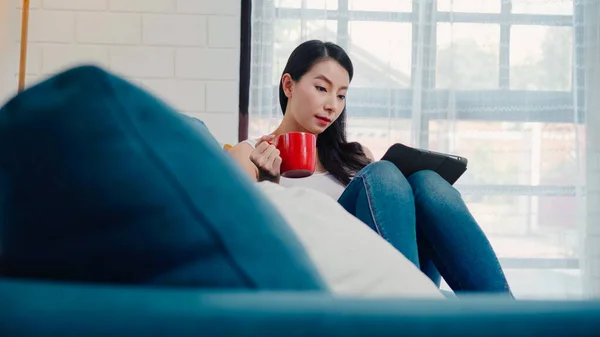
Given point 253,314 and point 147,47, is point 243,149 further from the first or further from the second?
Result: point 253,314

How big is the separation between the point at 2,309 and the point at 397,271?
33cm

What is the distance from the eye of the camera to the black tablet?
1403 mm

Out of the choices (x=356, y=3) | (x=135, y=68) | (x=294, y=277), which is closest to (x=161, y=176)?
(x=294, y=277)

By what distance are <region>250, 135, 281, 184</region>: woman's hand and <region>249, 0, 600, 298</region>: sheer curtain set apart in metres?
1.15

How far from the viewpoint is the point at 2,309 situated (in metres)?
0.33

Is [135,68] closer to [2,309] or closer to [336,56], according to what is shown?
[336,56]

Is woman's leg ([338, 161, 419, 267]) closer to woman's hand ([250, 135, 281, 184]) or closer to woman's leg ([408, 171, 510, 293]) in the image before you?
woman's leg ([408, 171, 510, 293])

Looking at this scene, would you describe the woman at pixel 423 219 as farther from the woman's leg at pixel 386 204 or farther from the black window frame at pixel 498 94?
the black window frame at pixel 498 94

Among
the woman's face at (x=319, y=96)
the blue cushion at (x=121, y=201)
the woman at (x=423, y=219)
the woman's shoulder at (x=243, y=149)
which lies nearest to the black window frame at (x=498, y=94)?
the woman's face at (x=319, y=96)

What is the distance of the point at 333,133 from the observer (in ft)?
7.45

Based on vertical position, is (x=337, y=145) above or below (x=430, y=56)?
below

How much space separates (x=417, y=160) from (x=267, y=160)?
393 mm

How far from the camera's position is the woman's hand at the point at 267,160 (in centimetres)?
159

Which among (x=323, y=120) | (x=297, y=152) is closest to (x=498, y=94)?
(x=323, y=120)
